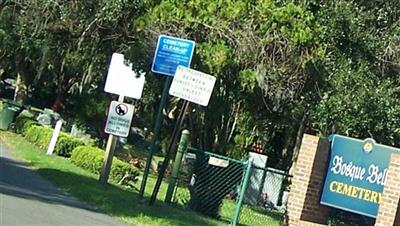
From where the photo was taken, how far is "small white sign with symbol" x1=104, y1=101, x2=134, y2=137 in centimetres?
1750

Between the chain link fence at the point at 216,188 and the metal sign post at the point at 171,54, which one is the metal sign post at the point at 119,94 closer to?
the chain link fence at the point at 216,188

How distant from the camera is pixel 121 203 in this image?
1550cm

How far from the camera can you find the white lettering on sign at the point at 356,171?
642 inches

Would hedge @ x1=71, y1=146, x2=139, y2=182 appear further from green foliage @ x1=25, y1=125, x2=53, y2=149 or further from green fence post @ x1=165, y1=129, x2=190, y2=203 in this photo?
green fence post @ x1=165, y1=129, x2=190, y2=203

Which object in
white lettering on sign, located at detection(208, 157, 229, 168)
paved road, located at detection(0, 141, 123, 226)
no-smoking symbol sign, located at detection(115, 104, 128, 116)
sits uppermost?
no-smoking symbol sign, located at detection(115, 104, 128, 116)

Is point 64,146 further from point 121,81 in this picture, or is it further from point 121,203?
point 121,203

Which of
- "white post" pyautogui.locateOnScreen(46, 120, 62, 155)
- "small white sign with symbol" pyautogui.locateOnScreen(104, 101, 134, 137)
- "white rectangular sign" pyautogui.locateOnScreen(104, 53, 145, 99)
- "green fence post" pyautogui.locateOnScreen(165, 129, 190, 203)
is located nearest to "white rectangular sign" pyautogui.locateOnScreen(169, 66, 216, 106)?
"green fence post" pyautogui.locateOnScreen(165, 129, 190, 203)

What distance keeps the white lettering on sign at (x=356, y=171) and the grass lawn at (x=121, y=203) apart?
193 centimetres

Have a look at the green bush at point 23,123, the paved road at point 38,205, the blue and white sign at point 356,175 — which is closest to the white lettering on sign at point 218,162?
the blue and white sign at point 356,175

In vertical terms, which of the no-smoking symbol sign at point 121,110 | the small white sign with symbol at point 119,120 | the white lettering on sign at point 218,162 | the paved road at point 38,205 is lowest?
the paved road at point 38,205

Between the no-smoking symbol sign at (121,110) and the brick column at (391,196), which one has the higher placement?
the no-smoking symbol sign at (121,110)

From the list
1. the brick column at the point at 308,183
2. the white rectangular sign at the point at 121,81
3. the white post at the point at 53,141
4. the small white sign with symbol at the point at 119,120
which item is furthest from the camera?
the white post at the point at 53,141

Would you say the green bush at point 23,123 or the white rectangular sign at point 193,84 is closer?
the white rectangular sign at point 193,84

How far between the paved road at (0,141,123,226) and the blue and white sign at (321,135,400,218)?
507 centimetres
